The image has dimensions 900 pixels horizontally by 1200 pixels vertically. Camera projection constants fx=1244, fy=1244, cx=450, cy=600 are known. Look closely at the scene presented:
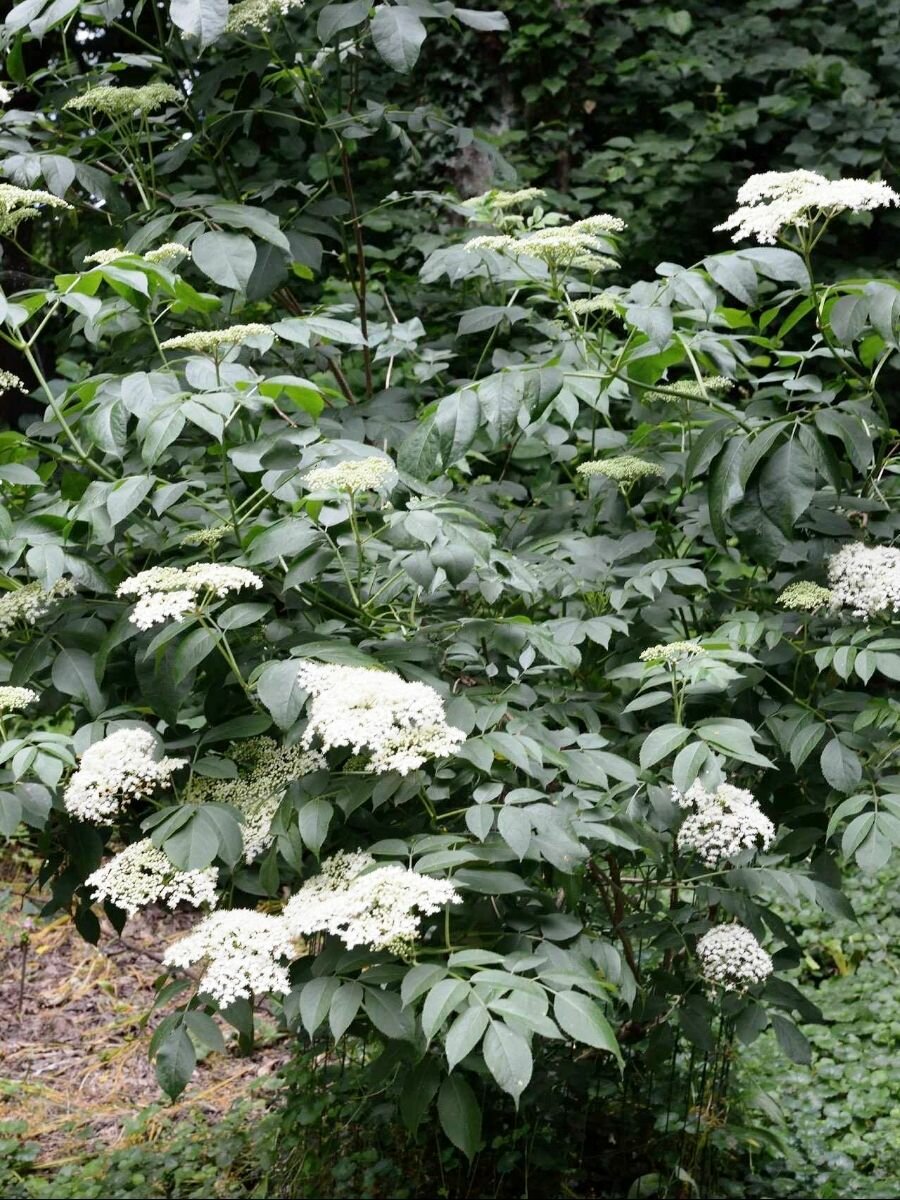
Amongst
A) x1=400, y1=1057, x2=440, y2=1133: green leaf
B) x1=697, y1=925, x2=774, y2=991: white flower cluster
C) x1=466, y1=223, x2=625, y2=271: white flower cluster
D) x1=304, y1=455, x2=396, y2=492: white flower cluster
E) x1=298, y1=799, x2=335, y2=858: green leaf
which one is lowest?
x1=697, y1=925, x2=774, y2=991: white flower cluster

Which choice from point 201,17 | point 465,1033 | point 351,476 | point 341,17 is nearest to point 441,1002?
point 465,1033

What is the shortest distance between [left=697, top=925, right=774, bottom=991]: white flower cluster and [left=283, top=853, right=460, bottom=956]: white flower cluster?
0.72 meters

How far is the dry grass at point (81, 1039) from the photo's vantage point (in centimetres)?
353

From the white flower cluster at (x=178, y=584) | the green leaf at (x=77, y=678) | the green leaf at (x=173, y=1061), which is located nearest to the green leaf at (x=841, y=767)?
the white flower cluster at (x=178, y=584)

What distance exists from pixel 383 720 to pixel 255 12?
1.40 metres

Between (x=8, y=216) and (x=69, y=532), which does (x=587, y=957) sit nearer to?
(x=69, y=532)

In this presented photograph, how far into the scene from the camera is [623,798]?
200cm

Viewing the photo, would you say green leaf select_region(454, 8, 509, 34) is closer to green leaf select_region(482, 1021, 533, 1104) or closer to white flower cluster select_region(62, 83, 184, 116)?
white flower cluster select_region(62, 83, 184, 116)

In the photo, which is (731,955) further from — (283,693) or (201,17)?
(201,17)

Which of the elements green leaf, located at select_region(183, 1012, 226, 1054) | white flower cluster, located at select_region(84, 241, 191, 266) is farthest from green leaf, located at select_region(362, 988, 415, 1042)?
white flower cluster, located at select_region(84, 241, 191, 266)

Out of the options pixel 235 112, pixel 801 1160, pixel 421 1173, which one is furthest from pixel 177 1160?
pixel 235 112

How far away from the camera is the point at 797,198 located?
1.85 metres

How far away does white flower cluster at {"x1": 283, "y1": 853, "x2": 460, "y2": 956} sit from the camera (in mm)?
1454

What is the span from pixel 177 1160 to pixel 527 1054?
226 cm
